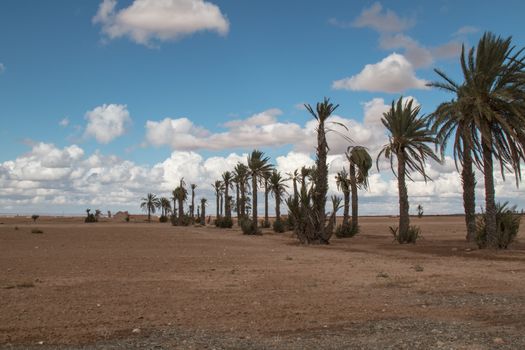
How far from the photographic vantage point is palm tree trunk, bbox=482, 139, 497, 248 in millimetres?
21688

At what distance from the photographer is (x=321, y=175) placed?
98.7 ft

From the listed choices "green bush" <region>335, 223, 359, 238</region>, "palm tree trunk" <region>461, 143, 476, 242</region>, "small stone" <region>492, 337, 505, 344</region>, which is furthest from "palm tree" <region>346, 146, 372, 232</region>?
"small stone" <region>492, 337, 505, 344</region>

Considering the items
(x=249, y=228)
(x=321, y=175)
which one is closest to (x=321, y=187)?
(x=321, y=175)

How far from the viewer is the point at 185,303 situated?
983 cm

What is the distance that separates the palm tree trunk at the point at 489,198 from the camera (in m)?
21.7

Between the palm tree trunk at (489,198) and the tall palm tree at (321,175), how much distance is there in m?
9.38

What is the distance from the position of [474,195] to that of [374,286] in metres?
16.9

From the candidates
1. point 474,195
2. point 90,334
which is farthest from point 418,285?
point 474,195

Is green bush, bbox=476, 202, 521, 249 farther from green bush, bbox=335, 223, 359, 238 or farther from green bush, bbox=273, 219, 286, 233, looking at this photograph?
green bush, bbox=273, 219, 286, 233

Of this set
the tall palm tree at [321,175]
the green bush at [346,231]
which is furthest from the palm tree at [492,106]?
the green bush at [346,231]

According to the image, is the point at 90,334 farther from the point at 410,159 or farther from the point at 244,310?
the point at 410,159

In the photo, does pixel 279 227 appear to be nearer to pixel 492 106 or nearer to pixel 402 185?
pixel 402 185

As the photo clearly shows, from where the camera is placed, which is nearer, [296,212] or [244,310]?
[244,310]

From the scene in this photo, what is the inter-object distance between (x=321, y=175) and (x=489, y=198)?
10.3 m
